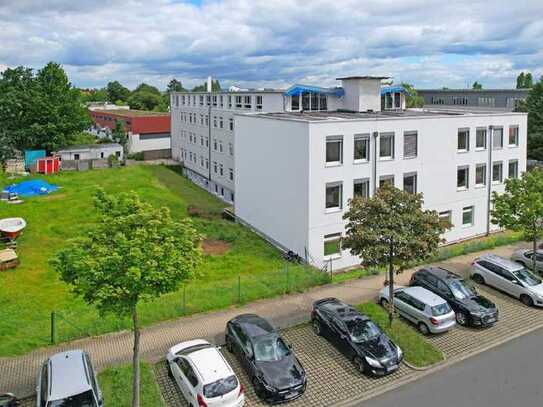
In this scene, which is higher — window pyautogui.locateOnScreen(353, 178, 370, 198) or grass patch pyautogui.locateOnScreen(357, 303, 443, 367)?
window pyautogui.locateOnScreen(353, 178, 370, 198)

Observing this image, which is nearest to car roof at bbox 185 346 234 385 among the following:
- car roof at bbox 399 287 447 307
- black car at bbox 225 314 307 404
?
black car at bbox 225 314 307 404

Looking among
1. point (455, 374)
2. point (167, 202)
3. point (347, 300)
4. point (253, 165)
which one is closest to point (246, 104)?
point (167, 202)

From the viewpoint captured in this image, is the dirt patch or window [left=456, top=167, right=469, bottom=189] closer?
the dirt patch

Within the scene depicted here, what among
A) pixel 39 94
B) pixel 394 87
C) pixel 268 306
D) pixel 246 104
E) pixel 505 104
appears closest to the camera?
pixel 268 306

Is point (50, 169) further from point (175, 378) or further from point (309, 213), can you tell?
point (175, 378)

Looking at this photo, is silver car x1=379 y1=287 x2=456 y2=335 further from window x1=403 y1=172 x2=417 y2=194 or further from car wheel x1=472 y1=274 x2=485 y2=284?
window x1=403 y1=172 x2=417 y2=194

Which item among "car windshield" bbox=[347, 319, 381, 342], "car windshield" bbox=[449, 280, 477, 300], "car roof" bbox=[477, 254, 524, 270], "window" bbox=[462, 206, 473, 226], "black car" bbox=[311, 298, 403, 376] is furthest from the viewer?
"window" bbox=[462, 206, 473, 226]

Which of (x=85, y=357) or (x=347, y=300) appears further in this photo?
(x=347, y=300)
